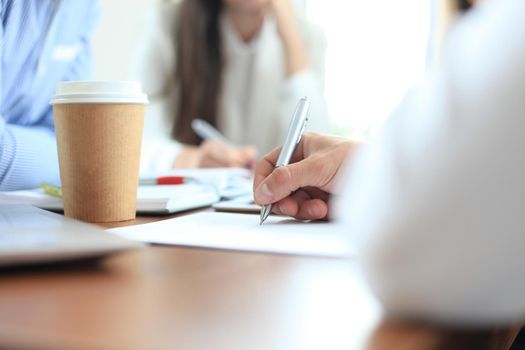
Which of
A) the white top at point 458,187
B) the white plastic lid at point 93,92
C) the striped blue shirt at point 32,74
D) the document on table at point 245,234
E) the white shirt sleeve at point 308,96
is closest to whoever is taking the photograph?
the white top at point 458,187

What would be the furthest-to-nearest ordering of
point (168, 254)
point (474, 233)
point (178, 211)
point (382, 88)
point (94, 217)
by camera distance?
point (382, 88) → point (178, 211) → point (94, 217) → point (168, 254) → point (474, 233)

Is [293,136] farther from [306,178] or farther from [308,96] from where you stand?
[308,96]

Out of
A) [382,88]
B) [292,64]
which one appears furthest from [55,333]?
[382,88]

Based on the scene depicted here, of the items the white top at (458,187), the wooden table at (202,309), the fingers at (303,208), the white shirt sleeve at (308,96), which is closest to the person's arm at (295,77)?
the white shirt sleeve at (308,96)

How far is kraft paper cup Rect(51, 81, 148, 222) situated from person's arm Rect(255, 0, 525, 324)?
15.5 inches

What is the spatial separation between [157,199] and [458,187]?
0.51 meters

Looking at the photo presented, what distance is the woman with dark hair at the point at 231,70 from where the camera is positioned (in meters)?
2.17

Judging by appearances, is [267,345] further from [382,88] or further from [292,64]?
[382,88]

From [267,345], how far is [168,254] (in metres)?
0.21

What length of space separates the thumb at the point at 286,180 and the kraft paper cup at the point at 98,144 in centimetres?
14

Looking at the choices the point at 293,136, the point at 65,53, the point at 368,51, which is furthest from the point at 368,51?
the point at 293,136

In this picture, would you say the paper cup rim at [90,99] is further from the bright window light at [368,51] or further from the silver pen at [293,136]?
the bright window light at [368,51]

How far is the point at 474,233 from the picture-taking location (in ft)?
0.73

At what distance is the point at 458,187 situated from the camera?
8.6 inches
